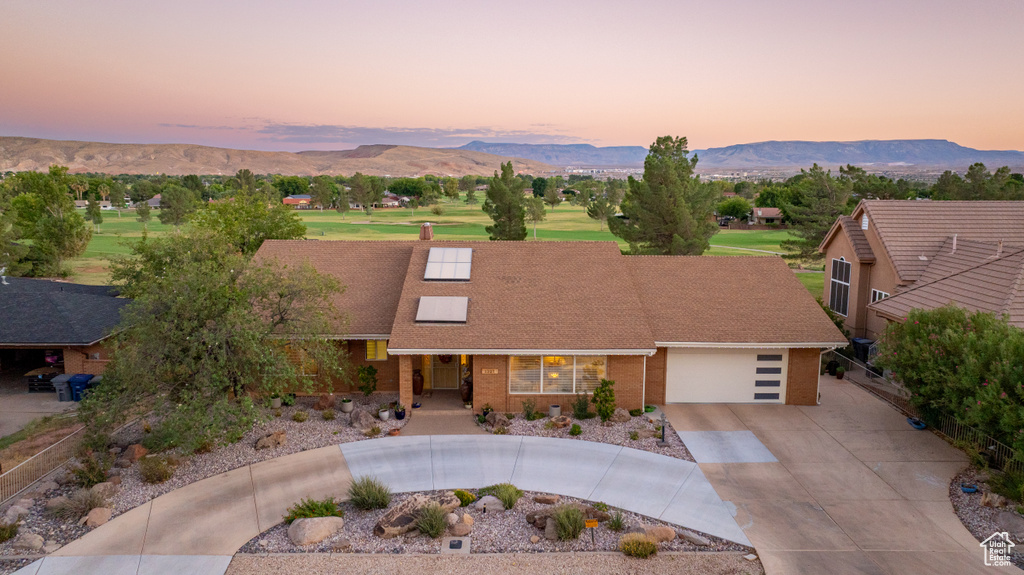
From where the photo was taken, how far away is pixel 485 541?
1126 centimetres

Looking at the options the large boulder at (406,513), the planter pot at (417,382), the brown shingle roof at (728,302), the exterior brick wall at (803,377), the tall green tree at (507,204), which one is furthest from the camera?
the tall green tree at (507,204)

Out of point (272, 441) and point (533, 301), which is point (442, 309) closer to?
point (533, 301)

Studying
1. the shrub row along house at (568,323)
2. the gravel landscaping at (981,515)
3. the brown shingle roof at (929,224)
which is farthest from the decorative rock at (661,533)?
the brown shingle roof at (929,224)

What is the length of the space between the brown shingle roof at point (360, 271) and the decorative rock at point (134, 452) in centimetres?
580

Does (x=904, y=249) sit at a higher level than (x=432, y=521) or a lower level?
higher

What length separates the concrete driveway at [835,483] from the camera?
428 inches

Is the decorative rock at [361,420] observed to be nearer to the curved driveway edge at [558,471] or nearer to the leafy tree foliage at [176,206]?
the curved driveway edge at [558,471]

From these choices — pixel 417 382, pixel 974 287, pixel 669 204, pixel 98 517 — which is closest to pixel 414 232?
pixel 669 204

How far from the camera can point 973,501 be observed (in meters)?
12.9

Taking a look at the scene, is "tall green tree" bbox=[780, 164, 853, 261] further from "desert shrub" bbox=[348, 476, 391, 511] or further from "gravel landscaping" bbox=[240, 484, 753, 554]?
"desert shrub" bbox=[348, 476, 391, 511]

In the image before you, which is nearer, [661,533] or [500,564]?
[500,564]

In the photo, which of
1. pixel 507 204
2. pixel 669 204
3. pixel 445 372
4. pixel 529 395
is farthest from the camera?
pixel 507 204

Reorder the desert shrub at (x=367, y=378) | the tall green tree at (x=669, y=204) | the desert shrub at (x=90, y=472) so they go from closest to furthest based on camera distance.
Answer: the desert shrub at (x=90, y=472), the desert shrub at (x=367, y=378), the tall green tree at (x=669, y=204)

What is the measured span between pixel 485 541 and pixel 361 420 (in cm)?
674
